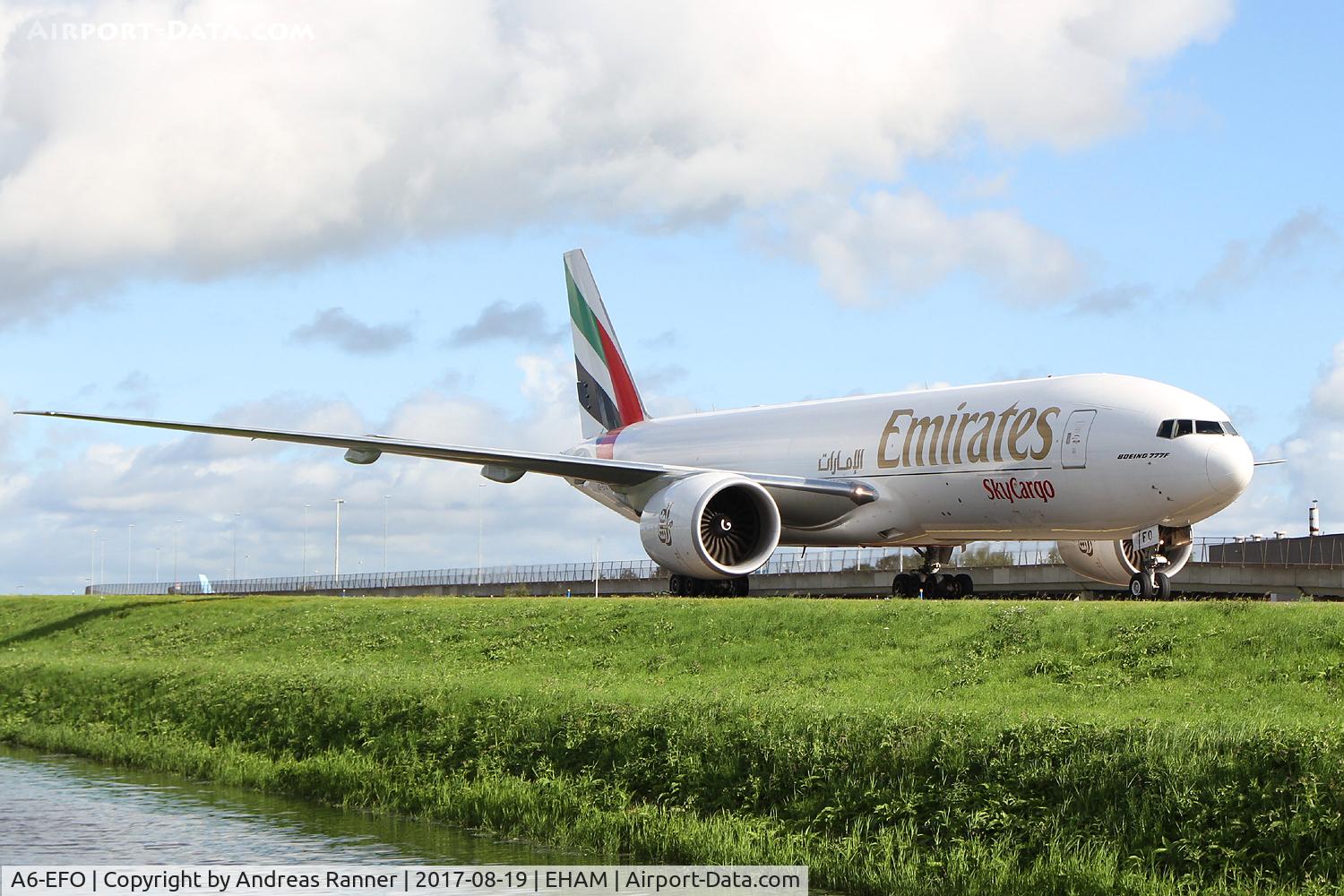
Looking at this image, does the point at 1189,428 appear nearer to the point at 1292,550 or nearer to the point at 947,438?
the point at 947,438

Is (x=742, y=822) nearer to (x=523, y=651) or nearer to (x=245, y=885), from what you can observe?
(x=245, y=885)

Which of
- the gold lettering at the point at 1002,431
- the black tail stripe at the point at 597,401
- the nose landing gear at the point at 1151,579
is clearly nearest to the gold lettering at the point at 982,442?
the gold lettering at the point at 1002,431

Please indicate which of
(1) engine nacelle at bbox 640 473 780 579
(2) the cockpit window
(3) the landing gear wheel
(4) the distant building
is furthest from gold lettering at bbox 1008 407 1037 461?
(4) the distant building

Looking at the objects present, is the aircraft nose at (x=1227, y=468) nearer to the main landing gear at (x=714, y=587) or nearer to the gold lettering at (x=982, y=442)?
the gold lettering at (x=982, y=442)

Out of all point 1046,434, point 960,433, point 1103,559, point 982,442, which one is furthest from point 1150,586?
point 1103,559

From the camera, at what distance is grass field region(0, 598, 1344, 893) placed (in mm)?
11375

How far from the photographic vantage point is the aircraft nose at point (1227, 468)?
Answer: 2288 cm

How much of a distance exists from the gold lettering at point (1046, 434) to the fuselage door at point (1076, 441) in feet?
0.80

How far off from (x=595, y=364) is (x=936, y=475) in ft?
54.3

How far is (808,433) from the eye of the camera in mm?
30812

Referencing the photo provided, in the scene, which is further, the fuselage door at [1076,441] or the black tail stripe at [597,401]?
the black tail stripe at [597,401]

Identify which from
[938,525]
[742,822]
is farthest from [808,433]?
[742,822]

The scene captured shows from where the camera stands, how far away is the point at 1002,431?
2577 centimetres
